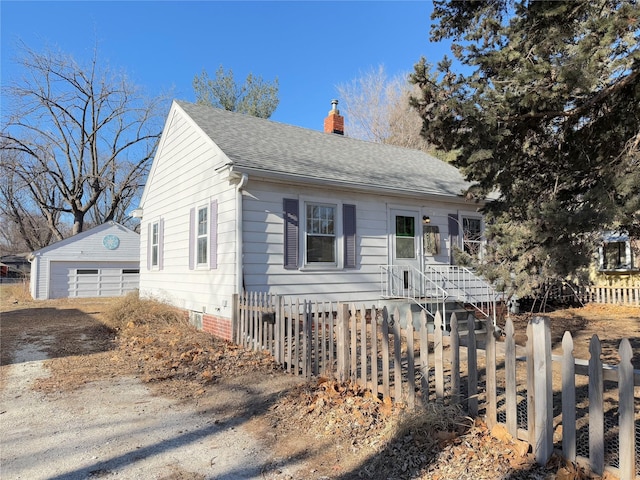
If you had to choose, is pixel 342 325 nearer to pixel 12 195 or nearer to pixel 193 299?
pixel 193 299

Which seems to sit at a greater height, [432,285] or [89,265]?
[89,265]

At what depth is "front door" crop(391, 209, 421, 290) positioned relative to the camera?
35.4ft

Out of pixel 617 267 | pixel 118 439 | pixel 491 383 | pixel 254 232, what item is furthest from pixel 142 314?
pixel 617 267

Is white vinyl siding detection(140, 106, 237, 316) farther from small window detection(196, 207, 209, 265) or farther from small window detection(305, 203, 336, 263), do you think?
small window detection(305, 203, 336, 263)

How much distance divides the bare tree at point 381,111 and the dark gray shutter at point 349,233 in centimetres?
1785

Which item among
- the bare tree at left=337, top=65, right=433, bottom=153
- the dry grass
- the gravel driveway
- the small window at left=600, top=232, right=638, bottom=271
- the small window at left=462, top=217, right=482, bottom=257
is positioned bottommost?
the dry grass

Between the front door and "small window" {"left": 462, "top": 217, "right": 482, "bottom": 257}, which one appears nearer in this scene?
the front door

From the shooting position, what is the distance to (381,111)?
2789 centimetres

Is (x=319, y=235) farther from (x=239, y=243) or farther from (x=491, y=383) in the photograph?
(x=491, y=383)

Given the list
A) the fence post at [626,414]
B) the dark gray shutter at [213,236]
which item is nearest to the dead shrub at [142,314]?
the dark gray shutter at [213,236]

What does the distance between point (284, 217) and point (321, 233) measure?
1.03 m

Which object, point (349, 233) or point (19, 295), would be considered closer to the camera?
point (349, 233)

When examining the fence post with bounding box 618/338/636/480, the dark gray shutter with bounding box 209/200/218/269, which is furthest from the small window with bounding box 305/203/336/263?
the fence post with bounding box 618/338/636/480

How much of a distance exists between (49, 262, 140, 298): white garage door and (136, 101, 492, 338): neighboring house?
11.2 m
